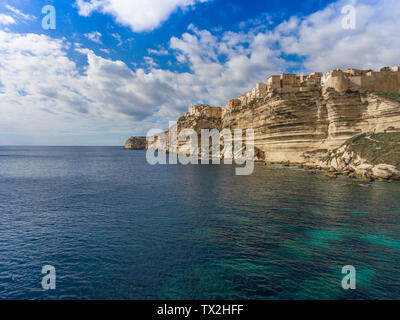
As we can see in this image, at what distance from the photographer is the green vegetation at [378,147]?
149 ft

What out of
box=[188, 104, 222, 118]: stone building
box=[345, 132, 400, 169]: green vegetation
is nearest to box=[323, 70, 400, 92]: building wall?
box=[345, 132, 400, 169]: green vegetation

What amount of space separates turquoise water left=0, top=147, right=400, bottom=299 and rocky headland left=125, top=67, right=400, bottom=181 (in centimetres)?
2138

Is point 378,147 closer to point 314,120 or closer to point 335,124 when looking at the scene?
point 335,124

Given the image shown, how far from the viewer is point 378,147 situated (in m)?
49.2

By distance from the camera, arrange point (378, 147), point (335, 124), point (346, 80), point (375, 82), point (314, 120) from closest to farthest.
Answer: point (378, 147) < point (335, 124) < point (375, 82) < point (346, 80) < point (314, 120)

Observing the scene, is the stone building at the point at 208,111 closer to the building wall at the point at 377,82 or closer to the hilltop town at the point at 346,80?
the hilltop town at the point at 346,80

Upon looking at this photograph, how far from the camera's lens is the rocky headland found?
1961 inches

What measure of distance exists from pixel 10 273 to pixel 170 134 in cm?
15428

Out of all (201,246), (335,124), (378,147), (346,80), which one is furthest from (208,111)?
(201,246)

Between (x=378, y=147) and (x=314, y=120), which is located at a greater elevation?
(x=314, y=120)

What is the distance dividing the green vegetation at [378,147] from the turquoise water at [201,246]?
1826 cm

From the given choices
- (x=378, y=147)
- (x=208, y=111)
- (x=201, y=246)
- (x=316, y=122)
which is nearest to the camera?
(x=201, y=246)

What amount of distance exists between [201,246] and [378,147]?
170ft
